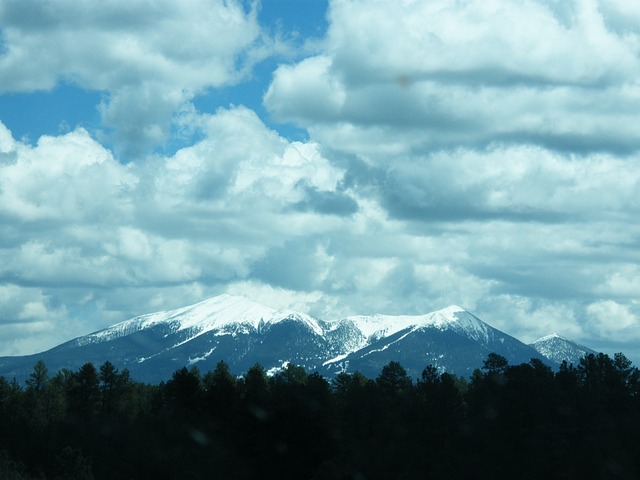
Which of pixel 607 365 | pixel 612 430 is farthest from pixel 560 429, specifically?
pixel 607 365

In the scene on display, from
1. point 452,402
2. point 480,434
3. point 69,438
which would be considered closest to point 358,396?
point 452,402

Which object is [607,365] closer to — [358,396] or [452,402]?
[452,402]

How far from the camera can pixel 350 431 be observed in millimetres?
102250

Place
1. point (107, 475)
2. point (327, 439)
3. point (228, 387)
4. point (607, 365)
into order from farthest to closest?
point (607, 365) → point (228, 387) → point (107, 475) → point (327, 439)

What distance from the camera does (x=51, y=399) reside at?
125562 millimetres

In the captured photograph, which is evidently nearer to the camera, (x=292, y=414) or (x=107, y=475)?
(x=292, y=414)

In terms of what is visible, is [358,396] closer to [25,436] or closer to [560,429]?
[560,429]

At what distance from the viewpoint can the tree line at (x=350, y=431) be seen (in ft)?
242

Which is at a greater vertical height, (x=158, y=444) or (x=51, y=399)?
(x=51, y=399)

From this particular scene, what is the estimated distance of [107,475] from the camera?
7962cm

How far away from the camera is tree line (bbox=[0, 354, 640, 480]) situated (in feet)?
242

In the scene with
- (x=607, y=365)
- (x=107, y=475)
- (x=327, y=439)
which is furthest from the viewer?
(x=607, y=365)

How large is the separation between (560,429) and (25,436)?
4494 centimetres

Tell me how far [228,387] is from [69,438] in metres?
26.7
